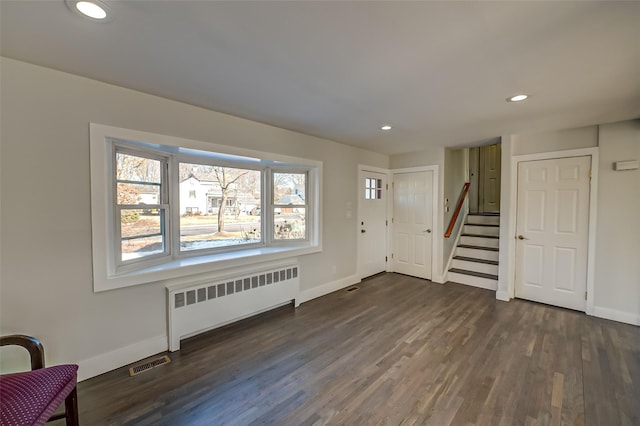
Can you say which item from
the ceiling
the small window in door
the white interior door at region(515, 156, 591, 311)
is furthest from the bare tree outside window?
the white interior door at region(515, 156, 591, 311)

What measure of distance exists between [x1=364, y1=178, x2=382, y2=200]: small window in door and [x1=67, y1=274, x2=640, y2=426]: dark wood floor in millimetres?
2269

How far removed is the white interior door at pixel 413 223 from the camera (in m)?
4.79

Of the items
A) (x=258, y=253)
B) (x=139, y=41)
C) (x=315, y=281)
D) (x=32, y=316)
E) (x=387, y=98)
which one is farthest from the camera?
(x=315, y=281)

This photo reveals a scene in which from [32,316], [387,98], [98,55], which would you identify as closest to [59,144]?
[98,55]

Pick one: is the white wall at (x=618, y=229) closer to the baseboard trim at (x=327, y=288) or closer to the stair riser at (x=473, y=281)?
the stair riser at (x=473, y=281)

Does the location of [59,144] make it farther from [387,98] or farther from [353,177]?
[353,177]

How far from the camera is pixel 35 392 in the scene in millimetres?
1263

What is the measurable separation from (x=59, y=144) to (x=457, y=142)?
4735 millimetres

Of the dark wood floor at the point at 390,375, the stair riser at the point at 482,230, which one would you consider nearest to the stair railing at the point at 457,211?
the stair riser at the point at 482,230

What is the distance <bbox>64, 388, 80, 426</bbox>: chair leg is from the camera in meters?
1.47

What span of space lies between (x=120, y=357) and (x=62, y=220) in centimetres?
124

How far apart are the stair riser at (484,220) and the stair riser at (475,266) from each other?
104 cm

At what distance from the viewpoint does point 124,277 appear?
2.24 metres

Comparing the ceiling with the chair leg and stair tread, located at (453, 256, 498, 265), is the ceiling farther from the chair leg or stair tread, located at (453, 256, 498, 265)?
stair tread, located at (453, 256, 498, 265)
